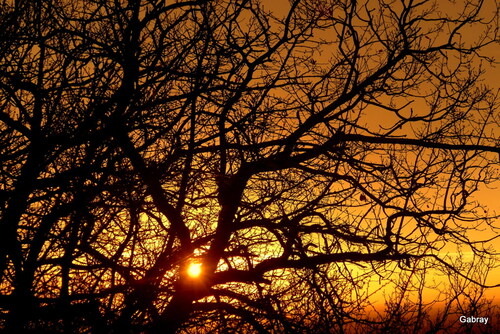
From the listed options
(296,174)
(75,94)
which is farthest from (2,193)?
(296,174)

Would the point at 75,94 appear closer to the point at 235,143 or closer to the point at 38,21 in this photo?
the point at 38,21

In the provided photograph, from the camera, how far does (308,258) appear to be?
6793 millimetres

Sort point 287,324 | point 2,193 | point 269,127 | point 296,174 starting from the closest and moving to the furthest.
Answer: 1. point 2,193
2. point 287,324
3. point 269,127
4. point 296,174

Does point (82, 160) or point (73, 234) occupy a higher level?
point (82, 160)

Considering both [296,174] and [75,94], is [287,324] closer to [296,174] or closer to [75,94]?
[296,174]

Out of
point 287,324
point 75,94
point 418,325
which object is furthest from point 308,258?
point 75,94

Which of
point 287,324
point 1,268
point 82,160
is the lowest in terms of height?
point 287,324

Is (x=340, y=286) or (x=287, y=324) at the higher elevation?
(x=340, y=286)

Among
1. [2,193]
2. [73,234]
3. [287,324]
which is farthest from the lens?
[287,324]

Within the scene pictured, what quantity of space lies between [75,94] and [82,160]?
2.27 feet

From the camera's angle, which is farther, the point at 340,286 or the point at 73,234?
the point at 340,286

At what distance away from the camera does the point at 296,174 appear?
7809mm

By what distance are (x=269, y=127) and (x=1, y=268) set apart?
372cm

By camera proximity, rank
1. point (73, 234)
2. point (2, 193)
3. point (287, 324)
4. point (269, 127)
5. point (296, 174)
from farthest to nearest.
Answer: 1. point (296, 174)
2. point (269, 127)
3. point (287, 324)
4. point (73, 234)
5. point (2, 193)
